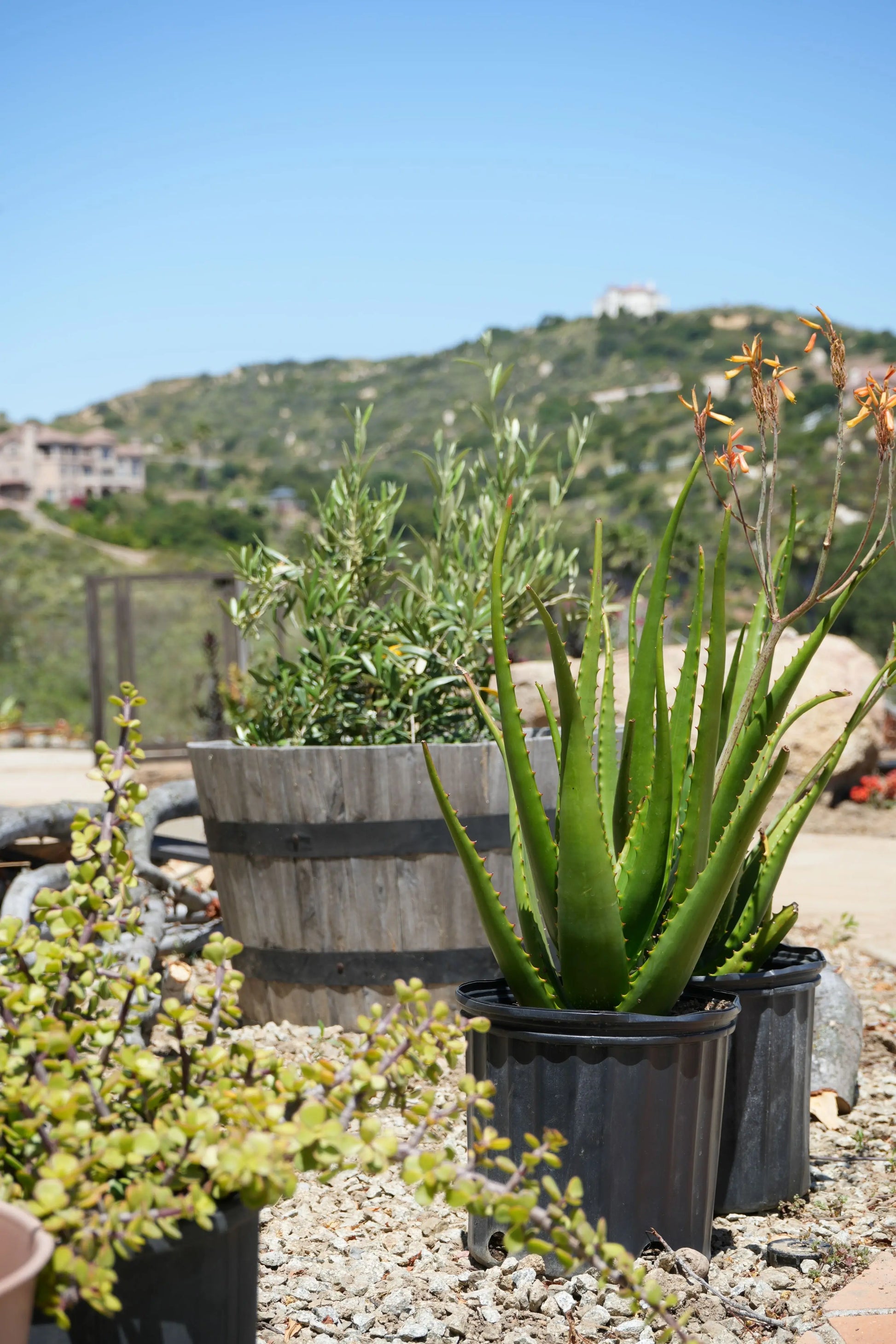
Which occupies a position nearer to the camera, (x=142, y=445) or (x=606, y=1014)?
(x=606, y=1014)

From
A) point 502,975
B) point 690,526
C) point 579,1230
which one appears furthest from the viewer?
point 690,526

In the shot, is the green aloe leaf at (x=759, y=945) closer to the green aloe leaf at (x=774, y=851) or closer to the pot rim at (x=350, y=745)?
the green aloe leaf at (x=774, y=851)

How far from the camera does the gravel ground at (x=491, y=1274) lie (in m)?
2.03

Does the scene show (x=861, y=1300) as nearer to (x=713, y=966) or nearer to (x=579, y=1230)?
(x=713, y=966)

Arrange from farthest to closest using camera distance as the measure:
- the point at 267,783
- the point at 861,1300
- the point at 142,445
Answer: the point at 142,445, the point at 267,783, the point at 861,1300

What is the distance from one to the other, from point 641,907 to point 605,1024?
26 centimetres

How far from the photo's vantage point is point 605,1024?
212 cm

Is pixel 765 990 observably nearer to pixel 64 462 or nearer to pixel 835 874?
pixel 835 874

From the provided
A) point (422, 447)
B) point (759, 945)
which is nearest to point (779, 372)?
point (759, 945)

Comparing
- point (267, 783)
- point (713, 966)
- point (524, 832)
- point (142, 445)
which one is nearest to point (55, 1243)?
point (524, 832)

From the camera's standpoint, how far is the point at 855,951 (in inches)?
206

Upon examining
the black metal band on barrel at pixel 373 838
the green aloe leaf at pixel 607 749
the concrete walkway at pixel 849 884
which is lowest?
the concrete walkway at pixel 849 884

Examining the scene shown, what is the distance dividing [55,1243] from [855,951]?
462 centimetres

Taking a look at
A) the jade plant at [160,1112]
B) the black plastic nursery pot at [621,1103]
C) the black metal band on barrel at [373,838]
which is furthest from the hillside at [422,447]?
the jade plant at [160,1112]
